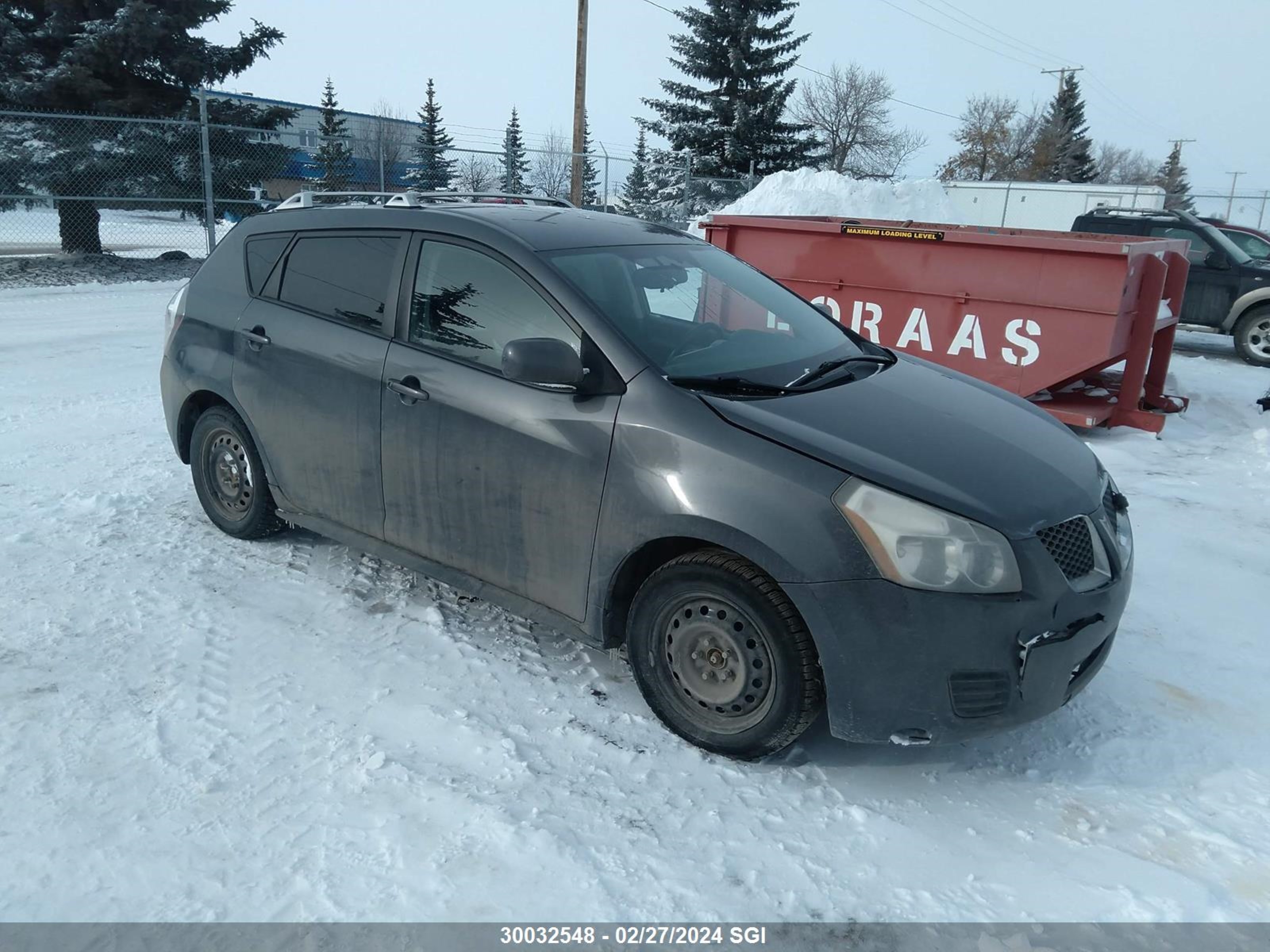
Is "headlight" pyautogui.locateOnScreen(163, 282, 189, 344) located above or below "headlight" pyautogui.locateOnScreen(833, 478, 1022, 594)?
above

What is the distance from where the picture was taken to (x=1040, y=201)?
31.4 metres

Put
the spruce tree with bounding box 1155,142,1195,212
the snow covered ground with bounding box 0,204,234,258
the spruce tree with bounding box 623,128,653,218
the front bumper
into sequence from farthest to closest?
1. the spruce tree with bounding box 1155,142,1195,212
2. the spruce tree with bounding box 623,128,653,218
3. the snow covered ground with bounding box 0,204,234,258
4. the front bumper

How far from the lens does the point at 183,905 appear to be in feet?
8.26

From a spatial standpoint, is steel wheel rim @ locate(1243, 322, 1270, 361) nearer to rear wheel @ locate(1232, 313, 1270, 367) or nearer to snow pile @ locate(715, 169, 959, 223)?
rear wheel @ locate(1232, 313, 1270, 367)

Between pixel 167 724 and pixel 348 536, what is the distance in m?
1.18

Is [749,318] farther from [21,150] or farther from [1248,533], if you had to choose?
[21,150]

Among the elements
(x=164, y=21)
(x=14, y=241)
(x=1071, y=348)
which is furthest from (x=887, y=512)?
(x=14, y=241)

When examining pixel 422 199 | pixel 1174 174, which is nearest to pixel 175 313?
pixel 422 199

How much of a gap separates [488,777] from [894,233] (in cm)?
642

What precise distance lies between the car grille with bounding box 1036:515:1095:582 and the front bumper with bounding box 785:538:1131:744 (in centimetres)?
5

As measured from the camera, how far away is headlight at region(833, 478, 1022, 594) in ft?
9.36

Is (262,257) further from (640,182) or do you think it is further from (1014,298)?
(640,182)

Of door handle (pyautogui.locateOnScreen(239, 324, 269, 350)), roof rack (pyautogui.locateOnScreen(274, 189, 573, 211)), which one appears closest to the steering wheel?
roof rack (pyautogui.locateOnScreen(274, 189, 573, 211))

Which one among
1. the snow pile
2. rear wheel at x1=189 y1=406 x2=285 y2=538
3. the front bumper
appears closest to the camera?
the front bumper
